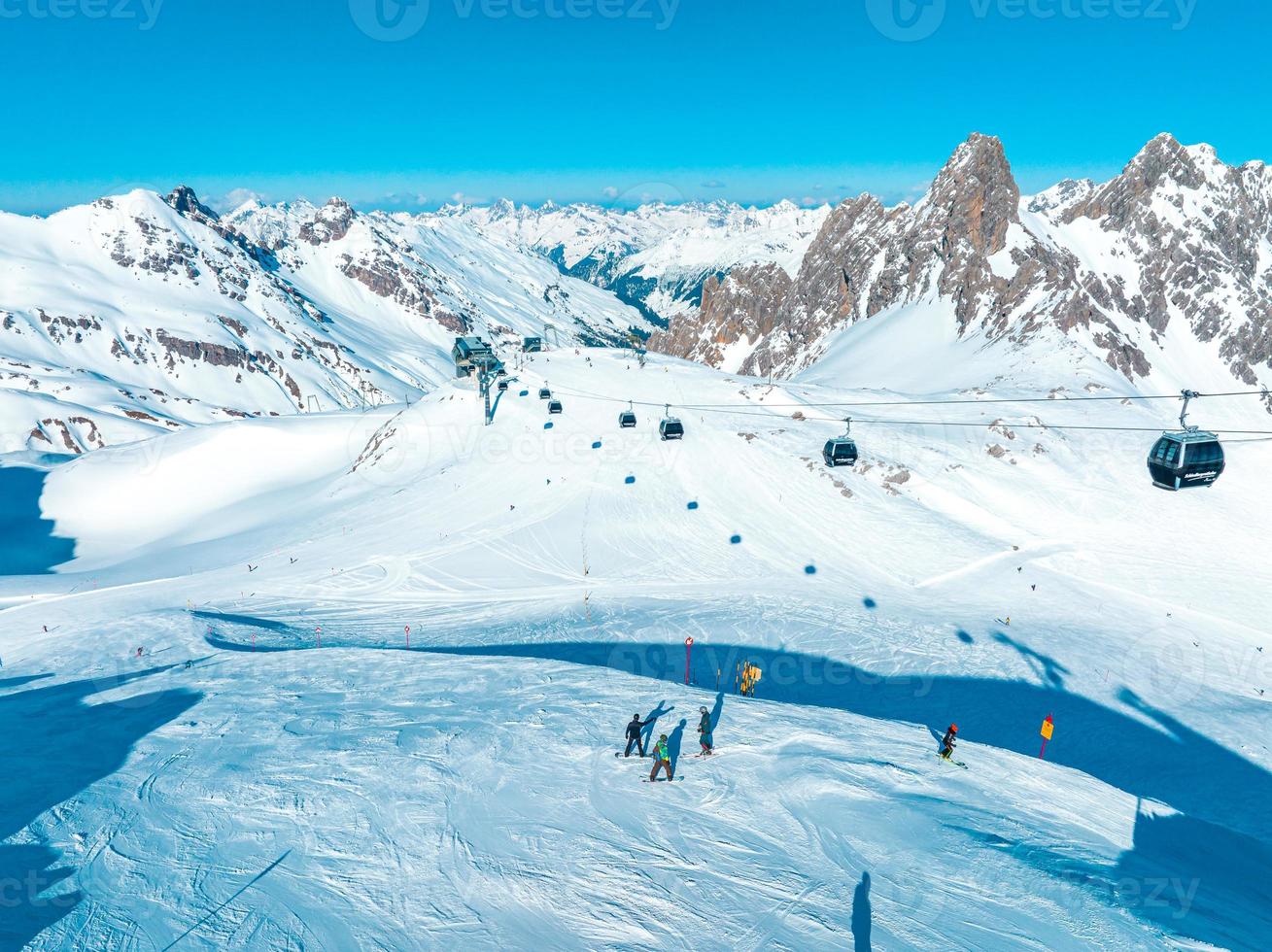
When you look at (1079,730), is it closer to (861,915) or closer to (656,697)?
(656,697)

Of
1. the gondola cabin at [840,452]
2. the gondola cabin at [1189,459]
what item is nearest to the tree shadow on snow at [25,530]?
the gondola cabin at [840,452]

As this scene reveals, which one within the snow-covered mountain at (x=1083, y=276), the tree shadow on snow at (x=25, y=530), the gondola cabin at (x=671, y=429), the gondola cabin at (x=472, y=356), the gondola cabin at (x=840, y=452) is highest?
the snow-covered mountain at (x=1083, y=276)

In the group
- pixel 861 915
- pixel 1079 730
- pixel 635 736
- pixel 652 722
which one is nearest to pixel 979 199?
pixel 1079 730

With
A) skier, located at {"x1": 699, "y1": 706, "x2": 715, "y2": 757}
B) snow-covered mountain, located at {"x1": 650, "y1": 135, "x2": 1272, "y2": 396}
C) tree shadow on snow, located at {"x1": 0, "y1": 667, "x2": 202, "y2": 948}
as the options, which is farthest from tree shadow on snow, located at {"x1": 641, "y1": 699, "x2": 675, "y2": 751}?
snow-covered mountain, located at {"x1": 650, "y1": 135, "x2": 1272, "y2": 396}

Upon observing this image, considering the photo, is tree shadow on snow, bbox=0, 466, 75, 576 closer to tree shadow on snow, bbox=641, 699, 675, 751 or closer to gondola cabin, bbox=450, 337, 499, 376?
Result: gondola cabin, bbox=450, 337, 499, 376

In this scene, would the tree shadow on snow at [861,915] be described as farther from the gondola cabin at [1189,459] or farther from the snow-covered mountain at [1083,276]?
the snow-covered mountain at [1083,276]
